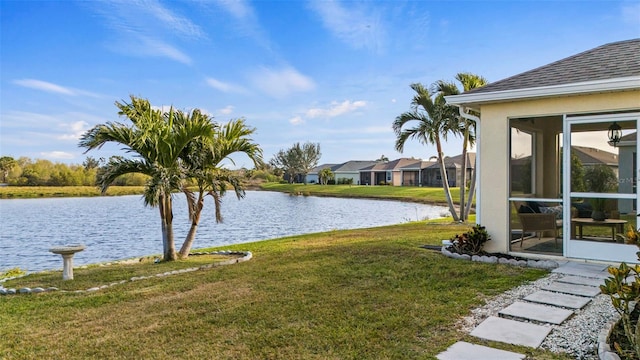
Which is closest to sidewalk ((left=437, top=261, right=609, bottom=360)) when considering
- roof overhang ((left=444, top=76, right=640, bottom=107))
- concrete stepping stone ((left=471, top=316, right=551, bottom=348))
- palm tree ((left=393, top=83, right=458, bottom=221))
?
concrete stepping stone ((left=471, top=316, right=551, bottom=348))

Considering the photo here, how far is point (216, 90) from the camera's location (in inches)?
804

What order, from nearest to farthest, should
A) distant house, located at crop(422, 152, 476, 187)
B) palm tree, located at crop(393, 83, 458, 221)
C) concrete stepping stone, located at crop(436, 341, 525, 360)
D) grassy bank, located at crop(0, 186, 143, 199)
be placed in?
1. concrete stepping stone, located at crop(436, 341, 525, 360)
2. palm tree, located at crop(393, 83, 458, 221)
3. grassy bank, located at crop(0, 186, 143, 199)
4. distant house, located at crop(422, 152, 476, 187)

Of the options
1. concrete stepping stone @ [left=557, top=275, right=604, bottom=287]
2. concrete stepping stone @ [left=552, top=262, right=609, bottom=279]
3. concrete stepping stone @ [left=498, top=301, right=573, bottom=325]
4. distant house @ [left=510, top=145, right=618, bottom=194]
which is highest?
distant house @ [left=510, top=145, right=618, bottom=194]

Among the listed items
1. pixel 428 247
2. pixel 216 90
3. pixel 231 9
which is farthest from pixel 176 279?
pixel 216 90

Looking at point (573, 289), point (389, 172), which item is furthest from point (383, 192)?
point (573, 289)

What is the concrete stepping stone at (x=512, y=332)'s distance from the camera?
11.1 feet

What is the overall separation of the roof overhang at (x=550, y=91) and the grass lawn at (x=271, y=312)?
2.79 m

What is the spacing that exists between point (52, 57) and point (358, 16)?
11.8 m

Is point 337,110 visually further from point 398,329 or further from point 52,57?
point 398,329

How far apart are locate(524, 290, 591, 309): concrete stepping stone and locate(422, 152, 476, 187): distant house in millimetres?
37128

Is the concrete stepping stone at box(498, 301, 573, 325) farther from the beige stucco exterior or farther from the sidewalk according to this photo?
the beige stucco exterior

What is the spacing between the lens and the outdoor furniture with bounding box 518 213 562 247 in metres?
6.66

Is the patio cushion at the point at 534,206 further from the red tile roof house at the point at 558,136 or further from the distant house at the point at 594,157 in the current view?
the distant house at the point at 594,157

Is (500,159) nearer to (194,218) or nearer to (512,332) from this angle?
(512,332)
